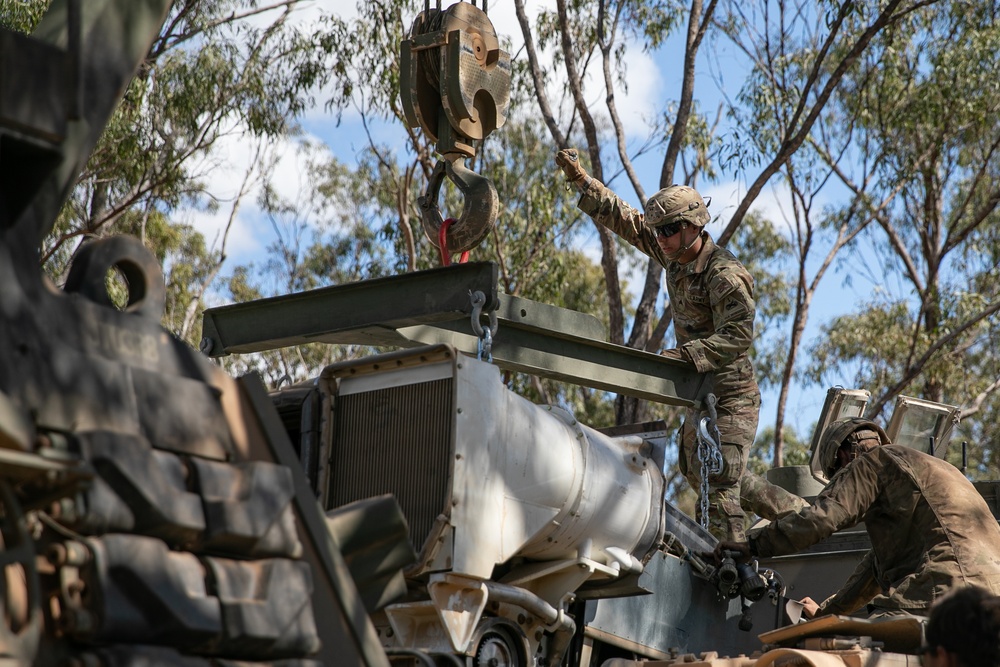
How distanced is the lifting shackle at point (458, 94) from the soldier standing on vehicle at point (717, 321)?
1.87 metres

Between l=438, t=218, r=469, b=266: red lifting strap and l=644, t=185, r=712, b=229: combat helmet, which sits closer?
l=438, t=218, r=469, b=266: red lifting strap

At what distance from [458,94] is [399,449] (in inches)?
77.0

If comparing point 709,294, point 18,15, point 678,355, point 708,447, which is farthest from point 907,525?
point 18,15

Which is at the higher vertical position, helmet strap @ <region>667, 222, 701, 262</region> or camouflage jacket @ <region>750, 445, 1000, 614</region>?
helmet strap @ <region>667, 222, 701, 262</region>

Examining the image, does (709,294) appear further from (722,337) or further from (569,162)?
(569,162)

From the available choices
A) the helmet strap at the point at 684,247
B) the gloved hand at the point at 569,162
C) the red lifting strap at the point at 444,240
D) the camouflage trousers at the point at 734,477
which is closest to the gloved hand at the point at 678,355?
the camouflage trousers at the point at 734,477

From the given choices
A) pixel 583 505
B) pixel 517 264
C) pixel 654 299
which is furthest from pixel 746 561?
pixel 517 264

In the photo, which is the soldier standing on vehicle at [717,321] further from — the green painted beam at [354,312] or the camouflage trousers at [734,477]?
the green painted beam at [354,312]

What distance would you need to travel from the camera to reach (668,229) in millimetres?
9070

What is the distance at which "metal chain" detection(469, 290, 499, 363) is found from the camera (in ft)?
19.4

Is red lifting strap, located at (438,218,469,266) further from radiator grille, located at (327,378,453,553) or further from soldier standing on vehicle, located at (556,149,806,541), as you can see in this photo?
soldier standing on vehicle, located at (556,149,806,541)

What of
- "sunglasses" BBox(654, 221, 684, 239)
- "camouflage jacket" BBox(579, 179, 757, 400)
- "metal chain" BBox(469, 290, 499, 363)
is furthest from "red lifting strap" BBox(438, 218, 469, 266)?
"sunglasses" BBox(654, 221, 684, 239)

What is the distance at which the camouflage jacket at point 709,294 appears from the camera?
8.59m

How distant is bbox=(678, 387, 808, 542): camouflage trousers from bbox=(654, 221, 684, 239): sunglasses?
109cm
